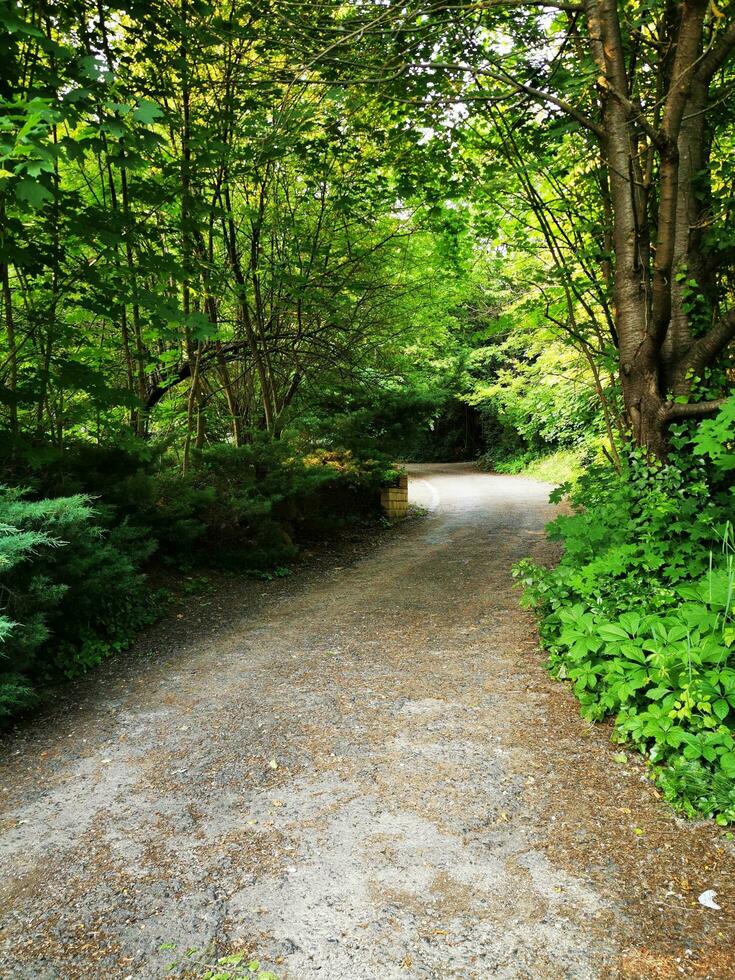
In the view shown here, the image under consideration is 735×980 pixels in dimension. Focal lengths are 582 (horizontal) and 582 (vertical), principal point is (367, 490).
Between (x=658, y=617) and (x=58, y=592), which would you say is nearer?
(x=658, y=617)

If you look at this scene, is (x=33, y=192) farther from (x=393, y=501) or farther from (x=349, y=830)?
(x=393, y=501)

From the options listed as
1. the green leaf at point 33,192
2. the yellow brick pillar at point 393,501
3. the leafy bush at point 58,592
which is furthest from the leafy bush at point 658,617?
the yellow brick pillar at point 393,501

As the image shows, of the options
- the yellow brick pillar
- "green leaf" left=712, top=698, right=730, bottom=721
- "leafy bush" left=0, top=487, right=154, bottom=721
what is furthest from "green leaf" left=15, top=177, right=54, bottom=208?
the yellow brick pillar

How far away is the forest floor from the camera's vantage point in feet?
6.57

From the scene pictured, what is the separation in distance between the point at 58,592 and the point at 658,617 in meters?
3.62

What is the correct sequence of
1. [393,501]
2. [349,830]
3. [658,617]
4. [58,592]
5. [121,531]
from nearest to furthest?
[349,830] → [658,617] → [58,592] → [121,531] → [393,501]

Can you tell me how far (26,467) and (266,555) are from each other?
3.16m

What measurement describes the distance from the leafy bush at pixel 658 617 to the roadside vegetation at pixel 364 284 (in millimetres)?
18

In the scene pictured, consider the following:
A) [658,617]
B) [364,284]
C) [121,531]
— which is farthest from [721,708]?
[364,284]

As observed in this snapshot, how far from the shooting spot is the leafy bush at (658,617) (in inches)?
106

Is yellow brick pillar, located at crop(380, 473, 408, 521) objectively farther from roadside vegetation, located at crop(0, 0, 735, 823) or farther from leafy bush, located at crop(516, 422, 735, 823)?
leafy bush, located at crop(516, 422, 735, 823)

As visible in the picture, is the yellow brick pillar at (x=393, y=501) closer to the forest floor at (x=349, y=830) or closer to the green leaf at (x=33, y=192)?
the forest floor at (x=349, y=830)

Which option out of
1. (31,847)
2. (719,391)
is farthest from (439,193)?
(31,847)

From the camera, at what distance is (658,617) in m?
3.35
